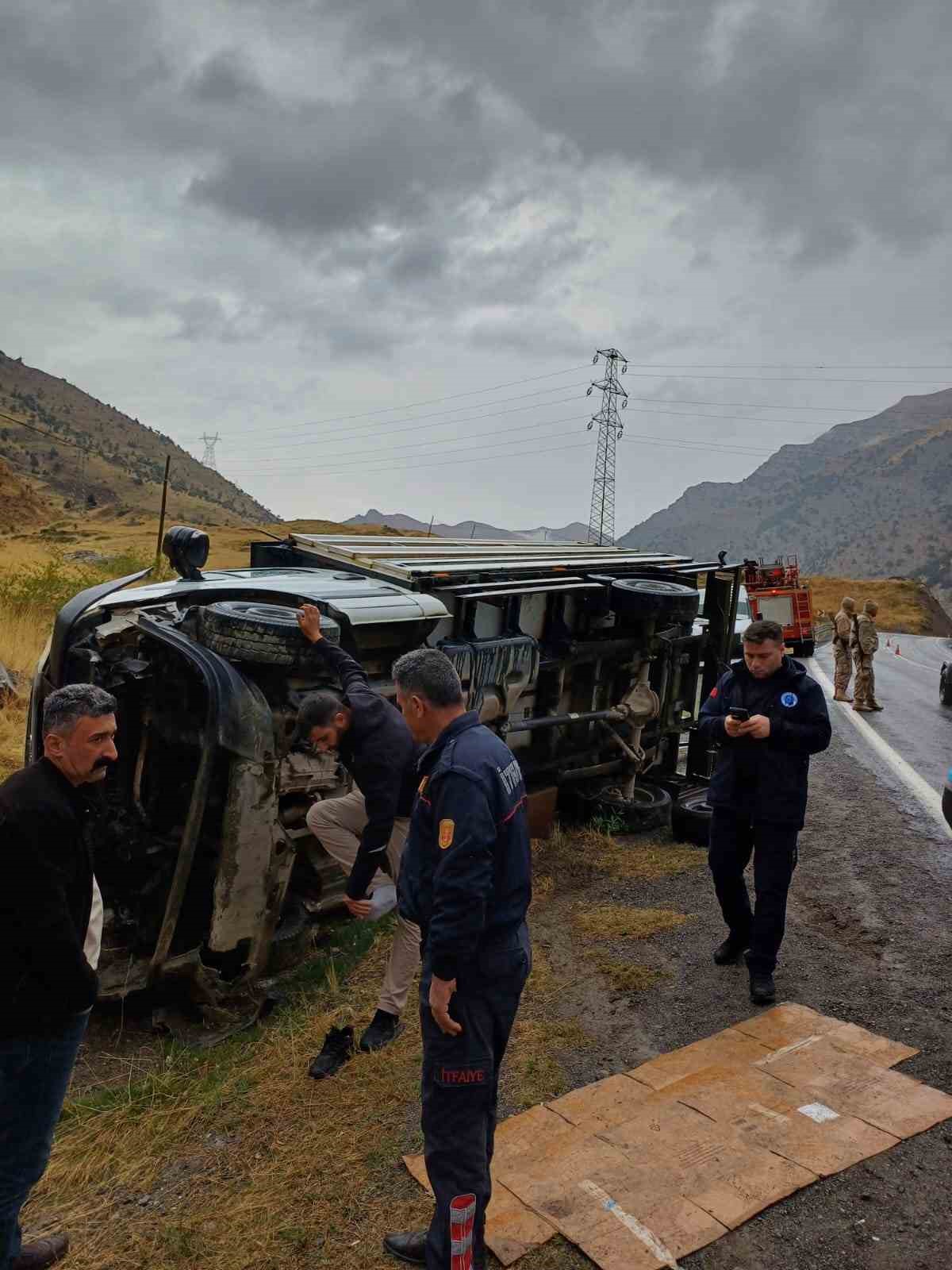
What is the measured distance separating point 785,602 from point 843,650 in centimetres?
532

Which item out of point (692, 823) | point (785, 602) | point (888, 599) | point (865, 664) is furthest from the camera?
point (888, 599)

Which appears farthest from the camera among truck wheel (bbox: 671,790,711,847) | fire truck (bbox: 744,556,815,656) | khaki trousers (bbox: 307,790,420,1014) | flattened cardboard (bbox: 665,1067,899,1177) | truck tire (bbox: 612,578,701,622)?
fire truck (bbox: 744,556,815,656)

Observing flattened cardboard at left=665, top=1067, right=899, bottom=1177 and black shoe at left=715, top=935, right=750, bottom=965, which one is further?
black shoe at left=715, top=935, right=750, bottom=965

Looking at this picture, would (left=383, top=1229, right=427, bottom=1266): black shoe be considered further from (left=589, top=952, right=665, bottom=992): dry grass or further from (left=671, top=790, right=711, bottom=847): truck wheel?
(left=671, top=790, right=711, bottom=847): truck wheel

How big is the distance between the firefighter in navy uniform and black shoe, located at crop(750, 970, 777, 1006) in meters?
2.06

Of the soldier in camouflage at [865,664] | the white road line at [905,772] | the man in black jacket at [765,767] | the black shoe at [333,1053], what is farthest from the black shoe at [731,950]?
the soldier in camouflage at [865,664]

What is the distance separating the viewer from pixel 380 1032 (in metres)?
4.11

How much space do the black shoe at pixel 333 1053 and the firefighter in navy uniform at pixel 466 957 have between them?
128 centimetres

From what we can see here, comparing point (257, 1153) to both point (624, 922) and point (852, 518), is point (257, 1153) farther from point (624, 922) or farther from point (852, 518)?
point (852, 518)

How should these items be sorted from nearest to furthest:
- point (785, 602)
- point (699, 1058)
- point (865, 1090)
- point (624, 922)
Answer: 1. point (865, 1090)
2. point (699, 1058)
3. point (624, 922)
4. point (785, 602)

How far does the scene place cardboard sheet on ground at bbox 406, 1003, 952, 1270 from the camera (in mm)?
2881

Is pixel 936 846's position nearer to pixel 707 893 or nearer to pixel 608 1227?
pixel 707 893

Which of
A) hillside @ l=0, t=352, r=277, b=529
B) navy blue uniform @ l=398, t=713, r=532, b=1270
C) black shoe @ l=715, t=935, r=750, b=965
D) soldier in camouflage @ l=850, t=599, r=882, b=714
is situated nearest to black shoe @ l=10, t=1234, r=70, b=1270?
navy blue uniform @ l=398, t=713, r=532, b=1270

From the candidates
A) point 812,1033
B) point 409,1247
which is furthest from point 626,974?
point 409,1247
